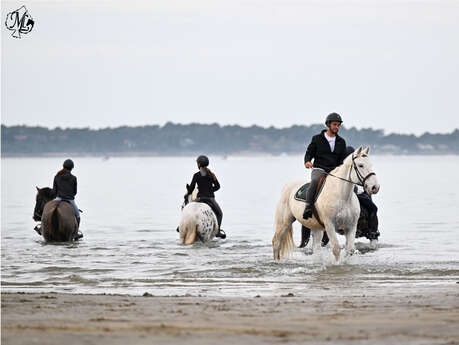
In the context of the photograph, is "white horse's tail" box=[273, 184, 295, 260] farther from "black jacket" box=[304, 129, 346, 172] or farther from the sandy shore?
the sandy shore

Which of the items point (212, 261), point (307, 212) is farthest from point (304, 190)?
point (212, 261)

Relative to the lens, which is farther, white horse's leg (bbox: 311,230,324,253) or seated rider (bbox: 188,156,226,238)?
seated rider (bbox: 188,156,226,238)

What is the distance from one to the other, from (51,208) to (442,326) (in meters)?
13.0

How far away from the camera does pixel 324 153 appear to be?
14.1m

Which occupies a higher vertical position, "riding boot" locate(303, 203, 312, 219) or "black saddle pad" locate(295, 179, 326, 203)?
"black saddle pad" locate(295, 179, 326, 203)

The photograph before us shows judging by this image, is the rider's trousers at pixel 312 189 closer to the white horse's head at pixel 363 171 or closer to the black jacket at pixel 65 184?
the white horse's head at pixel 363 171

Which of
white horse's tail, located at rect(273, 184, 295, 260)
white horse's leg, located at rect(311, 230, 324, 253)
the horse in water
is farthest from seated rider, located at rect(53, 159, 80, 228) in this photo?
white horse's leg, located at rect(311, 230, 324, 253)

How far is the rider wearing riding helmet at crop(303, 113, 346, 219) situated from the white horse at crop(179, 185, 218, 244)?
501 cm

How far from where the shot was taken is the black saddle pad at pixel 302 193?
14242 mm

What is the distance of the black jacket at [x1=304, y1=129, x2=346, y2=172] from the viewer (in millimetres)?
Result: 14023

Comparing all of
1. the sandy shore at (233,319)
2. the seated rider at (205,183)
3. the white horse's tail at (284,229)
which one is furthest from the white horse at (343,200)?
the seated rider at (205,183)

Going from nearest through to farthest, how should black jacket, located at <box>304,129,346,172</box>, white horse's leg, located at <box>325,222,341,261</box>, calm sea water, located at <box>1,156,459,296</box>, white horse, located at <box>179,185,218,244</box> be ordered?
calm sea water, located at <box>1,156,459,296</box>
white horse's leg, located at <box>325,222,341,261</box>
black jacket, located at <box>304,129,346,172</box>
white horse, located at <box>179,185,218,244</box>

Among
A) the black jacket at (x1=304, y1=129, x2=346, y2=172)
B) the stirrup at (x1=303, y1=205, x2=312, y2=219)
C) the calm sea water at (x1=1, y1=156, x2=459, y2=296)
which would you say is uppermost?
the black jacket at (x1=304, y1=129, x2=346, y2=172)

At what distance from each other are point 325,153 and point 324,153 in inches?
0.7
